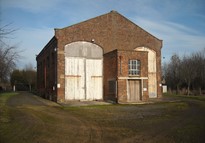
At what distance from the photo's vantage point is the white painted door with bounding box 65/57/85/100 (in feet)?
83.9

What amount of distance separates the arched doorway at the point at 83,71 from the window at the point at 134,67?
13.5 ft

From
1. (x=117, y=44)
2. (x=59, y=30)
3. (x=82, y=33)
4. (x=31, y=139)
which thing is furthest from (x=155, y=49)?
(x=31, y=139)

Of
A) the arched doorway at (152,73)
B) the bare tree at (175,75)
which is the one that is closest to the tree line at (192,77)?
the bare tree at (175,75)

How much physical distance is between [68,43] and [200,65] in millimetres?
31171

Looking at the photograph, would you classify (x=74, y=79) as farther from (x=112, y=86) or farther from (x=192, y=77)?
(x=192, y=77)

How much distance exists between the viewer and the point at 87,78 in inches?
1047

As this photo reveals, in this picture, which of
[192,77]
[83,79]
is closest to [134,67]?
[83,79]

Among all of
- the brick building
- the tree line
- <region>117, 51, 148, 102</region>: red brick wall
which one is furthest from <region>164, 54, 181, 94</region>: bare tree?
<region>117, 51, 148, 102</region>: red brick wall

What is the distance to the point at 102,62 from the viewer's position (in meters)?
27.6

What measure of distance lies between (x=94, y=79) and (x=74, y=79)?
94.8 inches

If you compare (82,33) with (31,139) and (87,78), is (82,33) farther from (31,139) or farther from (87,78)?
(31,139)

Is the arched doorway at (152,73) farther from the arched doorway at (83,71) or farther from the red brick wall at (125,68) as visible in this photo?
the arched doorway at (83,71)

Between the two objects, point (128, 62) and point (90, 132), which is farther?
point (128, 62)

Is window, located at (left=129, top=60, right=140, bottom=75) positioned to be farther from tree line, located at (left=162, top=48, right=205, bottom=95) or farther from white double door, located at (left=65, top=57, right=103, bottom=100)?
tree line, located at (left=162, top=48, right=205, bottom=95)
